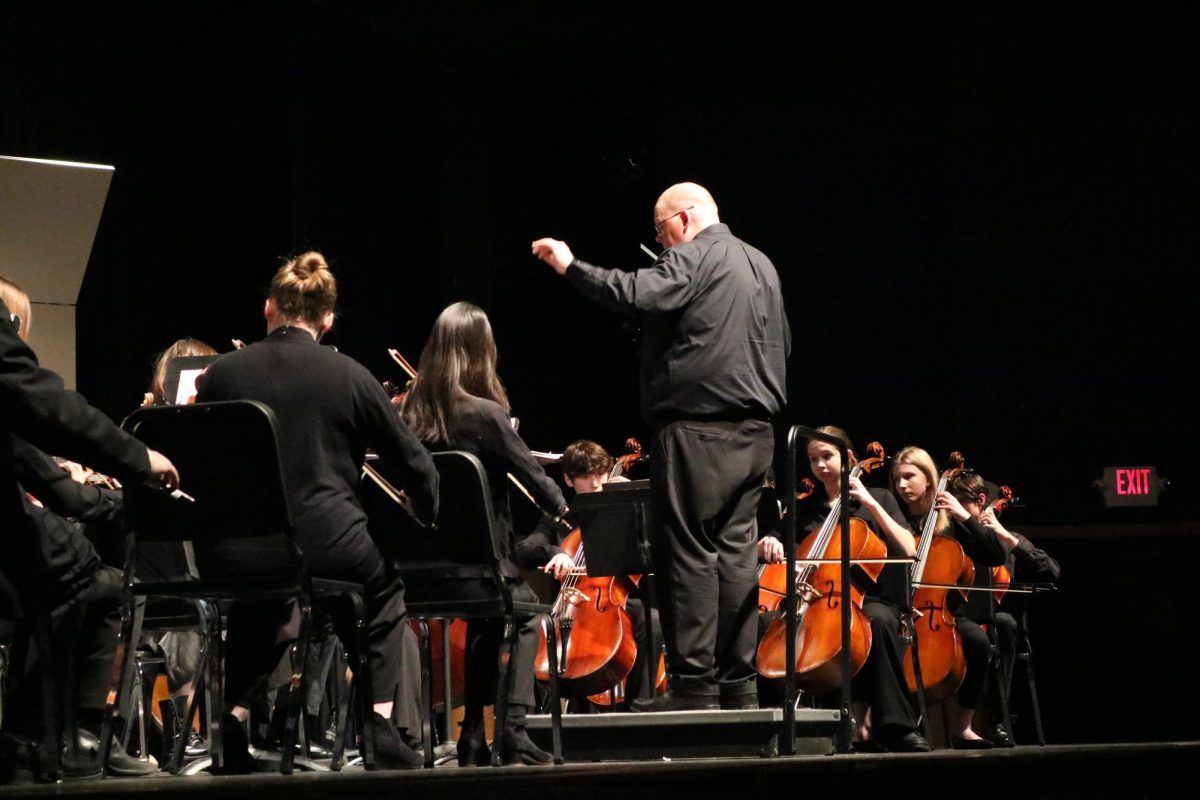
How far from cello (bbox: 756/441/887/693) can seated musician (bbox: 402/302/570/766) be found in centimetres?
103

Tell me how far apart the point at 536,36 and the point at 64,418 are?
542cm

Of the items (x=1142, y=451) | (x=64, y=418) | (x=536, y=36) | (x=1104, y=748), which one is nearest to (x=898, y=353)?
(x=1142, y=451)

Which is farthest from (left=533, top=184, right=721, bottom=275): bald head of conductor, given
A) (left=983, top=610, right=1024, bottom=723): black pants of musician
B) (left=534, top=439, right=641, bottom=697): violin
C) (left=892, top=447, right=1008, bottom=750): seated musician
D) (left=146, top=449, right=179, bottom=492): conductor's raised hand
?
(left=983, top=610, right=1024, bottom=723): black pants of musician

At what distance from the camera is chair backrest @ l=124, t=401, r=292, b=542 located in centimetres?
287

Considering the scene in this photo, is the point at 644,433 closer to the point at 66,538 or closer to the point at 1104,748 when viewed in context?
the point at 1104,748

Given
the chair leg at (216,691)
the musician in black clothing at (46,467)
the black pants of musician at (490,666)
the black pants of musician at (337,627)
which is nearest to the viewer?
the musician in black clothing at (46,467)

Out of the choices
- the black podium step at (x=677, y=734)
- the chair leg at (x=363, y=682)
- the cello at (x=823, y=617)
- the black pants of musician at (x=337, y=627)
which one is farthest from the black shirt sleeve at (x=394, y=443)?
the cello at (x=823, y=617)

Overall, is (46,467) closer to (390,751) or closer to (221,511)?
A: (221,511)

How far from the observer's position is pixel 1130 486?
7051 mm

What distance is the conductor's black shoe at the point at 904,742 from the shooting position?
15.9 ft

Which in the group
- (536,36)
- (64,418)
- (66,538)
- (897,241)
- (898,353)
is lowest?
(66,538)

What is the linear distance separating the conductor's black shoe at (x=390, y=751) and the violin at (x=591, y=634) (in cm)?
196

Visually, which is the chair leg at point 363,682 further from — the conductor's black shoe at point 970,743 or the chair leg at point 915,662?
the conductor's black shoe at point 970,743

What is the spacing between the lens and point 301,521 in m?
3.09
